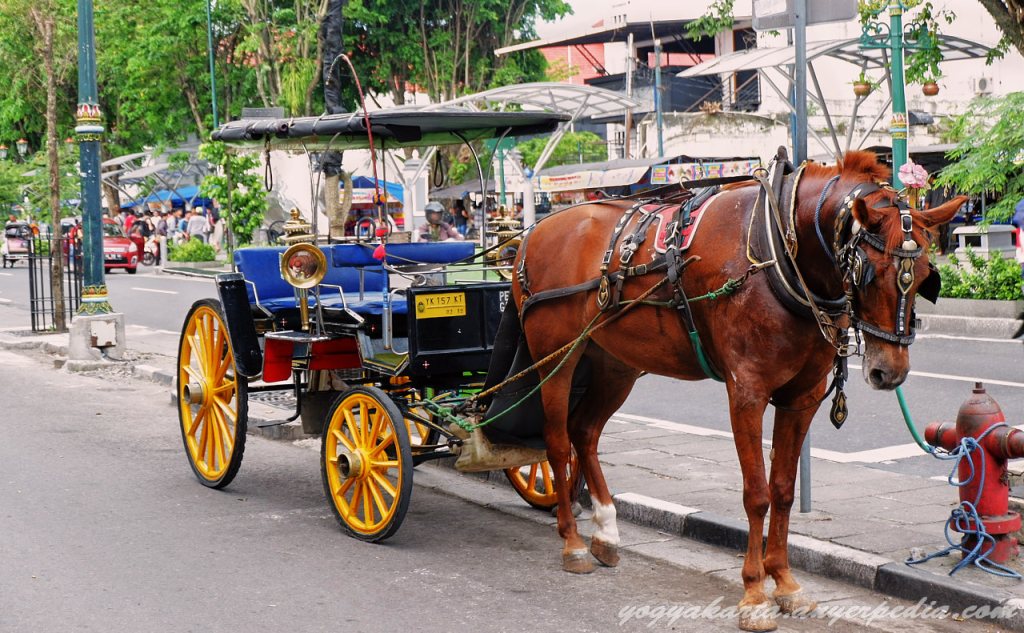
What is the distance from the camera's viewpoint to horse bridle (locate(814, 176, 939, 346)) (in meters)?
4.44

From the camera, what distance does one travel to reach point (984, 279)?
1547 centimetres

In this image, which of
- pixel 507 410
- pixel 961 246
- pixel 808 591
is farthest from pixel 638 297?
pixel 961 246

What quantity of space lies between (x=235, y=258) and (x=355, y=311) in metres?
1.30

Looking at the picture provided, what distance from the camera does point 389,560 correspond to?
608cm

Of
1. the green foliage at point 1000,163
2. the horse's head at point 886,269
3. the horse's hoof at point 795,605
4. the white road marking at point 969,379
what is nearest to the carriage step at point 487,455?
the horse's hoof at point 795,605

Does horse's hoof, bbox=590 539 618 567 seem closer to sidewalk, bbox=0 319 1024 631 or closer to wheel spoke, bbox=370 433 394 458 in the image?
sidewalk, bbox=0 319 1024 631

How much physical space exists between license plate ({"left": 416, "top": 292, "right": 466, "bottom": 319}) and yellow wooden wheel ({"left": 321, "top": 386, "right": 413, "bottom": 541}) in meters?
0.51

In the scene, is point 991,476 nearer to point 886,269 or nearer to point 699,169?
point 886,269

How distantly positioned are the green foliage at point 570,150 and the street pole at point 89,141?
26.3 meters

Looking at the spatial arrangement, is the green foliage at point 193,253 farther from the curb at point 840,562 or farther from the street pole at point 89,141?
the curb at point 840,562

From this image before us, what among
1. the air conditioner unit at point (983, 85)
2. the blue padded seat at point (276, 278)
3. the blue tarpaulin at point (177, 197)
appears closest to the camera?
the blue padded seat at point (276, 278)

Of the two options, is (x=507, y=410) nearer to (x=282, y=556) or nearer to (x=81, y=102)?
(x=282, y=556)

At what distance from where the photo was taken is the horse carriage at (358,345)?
256 inches

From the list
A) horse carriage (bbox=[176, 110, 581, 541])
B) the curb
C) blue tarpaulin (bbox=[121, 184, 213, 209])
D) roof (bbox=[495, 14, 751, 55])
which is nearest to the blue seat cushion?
horse carriage (bbox=[176, 110, 581, 541])
